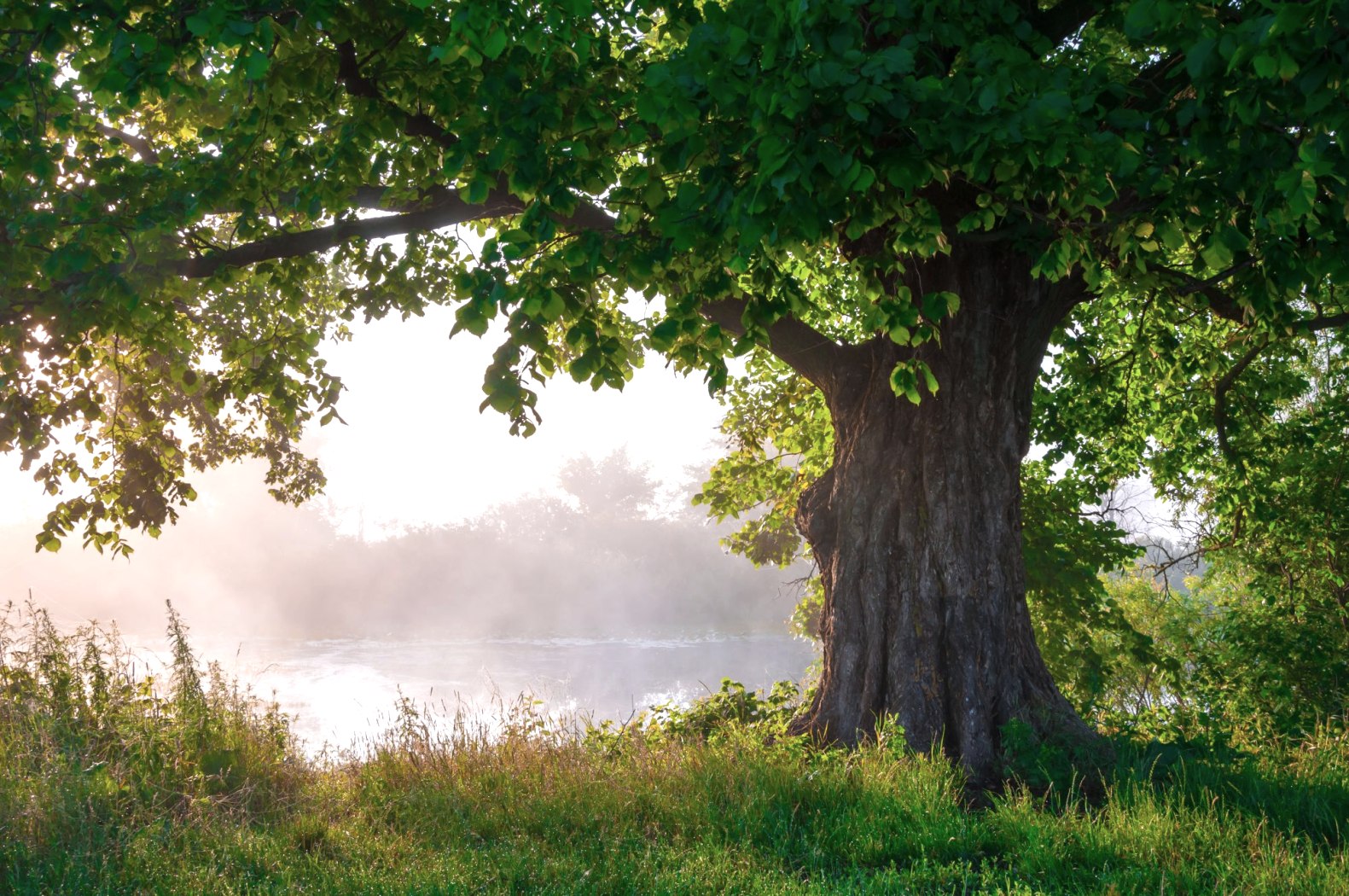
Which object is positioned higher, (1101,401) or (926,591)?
(1101,401)

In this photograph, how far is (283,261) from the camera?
342 inches

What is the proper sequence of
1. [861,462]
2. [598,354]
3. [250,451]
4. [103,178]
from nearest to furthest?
[598,354] → [103,178] → [861,462] → [250,451]

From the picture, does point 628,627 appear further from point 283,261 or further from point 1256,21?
point 1256,21

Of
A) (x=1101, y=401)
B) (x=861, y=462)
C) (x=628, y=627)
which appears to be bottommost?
(x=628, y=627)

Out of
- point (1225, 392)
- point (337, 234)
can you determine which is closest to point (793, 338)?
point (337, 234)

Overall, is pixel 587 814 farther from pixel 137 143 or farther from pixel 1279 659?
pixel 1279 659

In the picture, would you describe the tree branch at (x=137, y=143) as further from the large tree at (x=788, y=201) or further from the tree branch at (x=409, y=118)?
the tree branch at (x=409, y=118)

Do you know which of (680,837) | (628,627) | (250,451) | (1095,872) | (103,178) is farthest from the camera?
(628,627)

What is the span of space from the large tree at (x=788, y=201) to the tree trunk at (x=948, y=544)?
1.0 inches

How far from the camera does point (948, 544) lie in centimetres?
757

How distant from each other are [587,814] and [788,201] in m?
3.77

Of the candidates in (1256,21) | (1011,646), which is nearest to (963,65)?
(1256,21)

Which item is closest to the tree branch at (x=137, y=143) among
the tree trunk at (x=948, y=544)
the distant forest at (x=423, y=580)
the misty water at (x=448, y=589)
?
the tree trunk at (x=948, y=544)

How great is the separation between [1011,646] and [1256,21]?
4.78 meters
